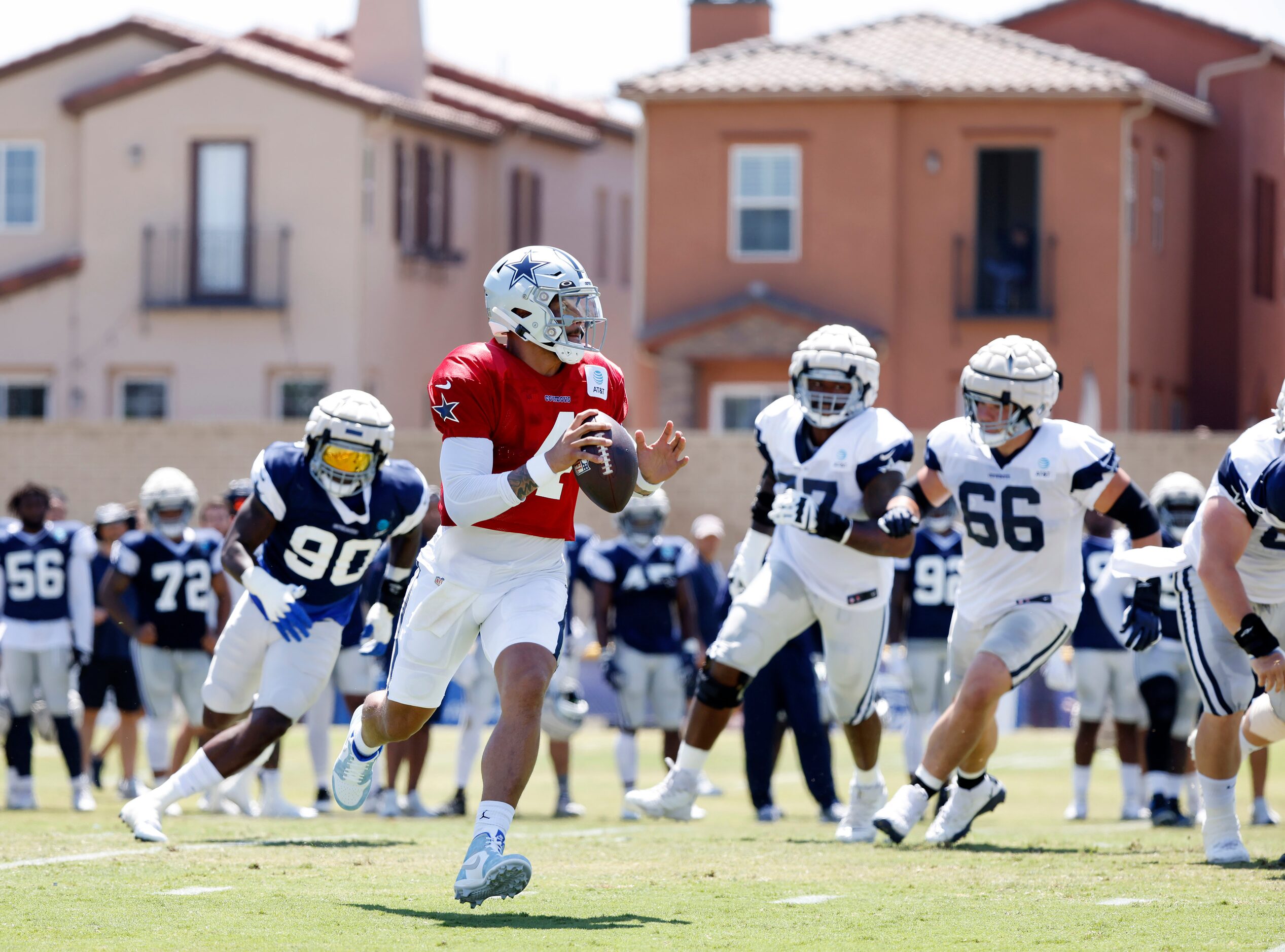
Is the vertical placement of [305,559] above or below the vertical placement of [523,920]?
above

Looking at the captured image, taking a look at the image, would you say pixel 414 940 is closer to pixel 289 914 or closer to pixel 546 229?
pixel 289 914

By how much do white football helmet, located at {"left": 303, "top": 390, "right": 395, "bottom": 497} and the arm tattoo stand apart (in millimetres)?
2327

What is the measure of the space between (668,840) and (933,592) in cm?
456

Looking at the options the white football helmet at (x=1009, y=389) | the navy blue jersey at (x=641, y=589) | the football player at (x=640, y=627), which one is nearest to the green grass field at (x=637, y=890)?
the white football helmet at (x=1009, y=389)

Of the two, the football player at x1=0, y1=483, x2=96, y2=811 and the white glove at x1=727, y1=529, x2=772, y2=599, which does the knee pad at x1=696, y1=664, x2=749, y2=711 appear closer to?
the white glove at x1=727, y1=529, x2=772, y2=599

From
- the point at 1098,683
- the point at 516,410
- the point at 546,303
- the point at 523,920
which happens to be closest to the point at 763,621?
the point at 516,410

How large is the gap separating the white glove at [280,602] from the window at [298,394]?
20228 millimetres

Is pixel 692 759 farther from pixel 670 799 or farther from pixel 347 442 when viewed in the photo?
pixel 347 442

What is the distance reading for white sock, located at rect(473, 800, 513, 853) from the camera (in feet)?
20.4

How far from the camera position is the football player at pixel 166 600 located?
12453mm

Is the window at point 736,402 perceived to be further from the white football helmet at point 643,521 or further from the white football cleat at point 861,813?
the white football cleat at point 861,813

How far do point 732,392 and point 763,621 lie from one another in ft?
61.9

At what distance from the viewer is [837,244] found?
89.0ft

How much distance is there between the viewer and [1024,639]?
834 centimetres
